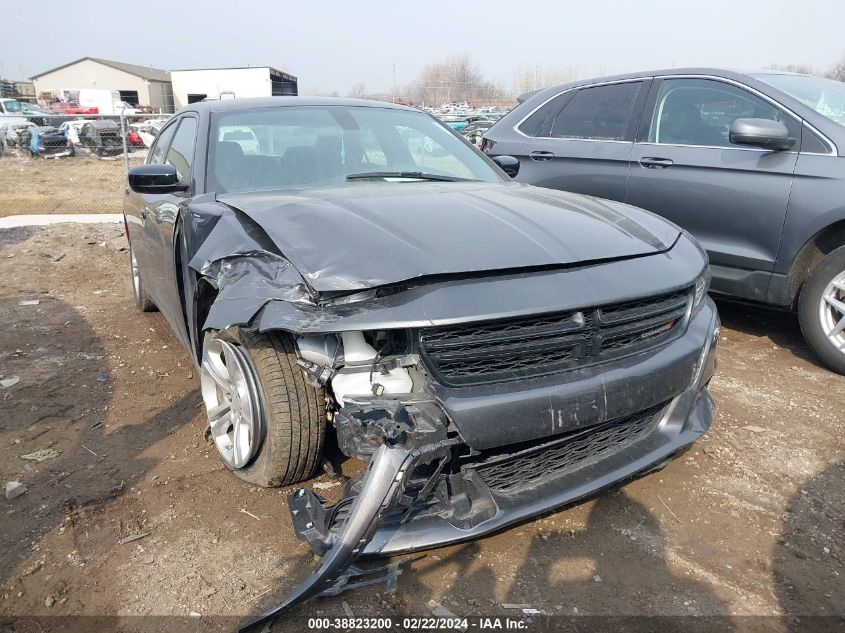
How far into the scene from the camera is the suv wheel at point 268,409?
2.21 m

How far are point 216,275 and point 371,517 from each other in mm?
1076

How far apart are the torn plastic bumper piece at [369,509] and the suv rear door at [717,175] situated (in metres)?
3.16

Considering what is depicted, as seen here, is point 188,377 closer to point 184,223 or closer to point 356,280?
point 184,223

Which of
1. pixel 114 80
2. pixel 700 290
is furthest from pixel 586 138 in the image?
pixel 114 80

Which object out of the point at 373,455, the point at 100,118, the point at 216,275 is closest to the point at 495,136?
the point at 216,275

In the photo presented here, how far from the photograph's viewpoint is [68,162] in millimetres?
18359

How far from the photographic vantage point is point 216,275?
230 centimetres

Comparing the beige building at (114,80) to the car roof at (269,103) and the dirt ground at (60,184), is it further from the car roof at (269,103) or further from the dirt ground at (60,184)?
the car roof at (269,103)

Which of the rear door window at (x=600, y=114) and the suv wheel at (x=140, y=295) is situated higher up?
the rear door window at (x=600, y=114)

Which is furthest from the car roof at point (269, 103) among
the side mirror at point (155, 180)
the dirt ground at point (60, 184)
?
the dirt ground at point (60, 184)

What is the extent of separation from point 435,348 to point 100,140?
2250 cm

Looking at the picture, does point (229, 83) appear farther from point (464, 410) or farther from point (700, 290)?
point (464, 410)

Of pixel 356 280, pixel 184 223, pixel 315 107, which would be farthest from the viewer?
pixel 315 107

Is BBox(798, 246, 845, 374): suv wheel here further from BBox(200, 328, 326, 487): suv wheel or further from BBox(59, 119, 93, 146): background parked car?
BBox(59, 119, 93, 146): background parked car
